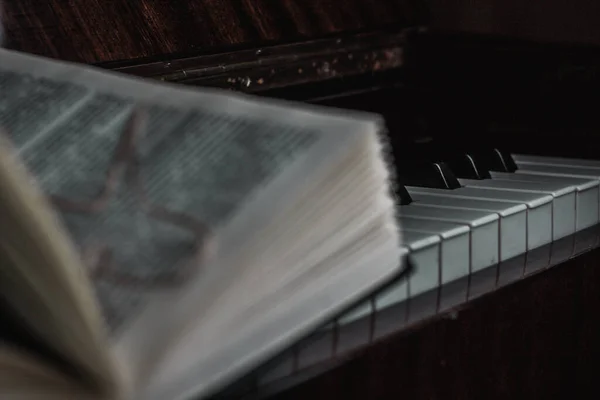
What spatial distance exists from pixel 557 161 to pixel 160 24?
1.69 ft

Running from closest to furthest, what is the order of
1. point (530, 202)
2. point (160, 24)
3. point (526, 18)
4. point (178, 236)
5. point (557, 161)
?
point (178, 236)
point (530, 202)
point (160, 24)
point (557, 161)
point (526, 18)

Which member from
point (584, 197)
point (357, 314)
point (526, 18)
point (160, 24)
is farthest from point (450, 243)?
point (526, 18)

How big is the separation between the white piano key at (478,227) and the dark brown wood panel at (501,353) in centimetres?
4

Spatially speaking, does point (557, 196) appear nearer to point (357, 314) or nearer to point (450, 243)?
point (450, 243)

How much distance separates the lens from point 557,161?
1213mm

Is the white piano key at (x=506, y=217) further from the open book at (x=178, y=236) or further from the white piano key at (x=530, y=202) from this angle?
the open book at (x=178, y=236)

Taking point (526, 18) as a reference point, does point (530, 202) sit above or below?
below

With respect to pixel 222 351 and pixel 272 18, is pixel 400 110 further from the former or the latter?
pixel 222 351

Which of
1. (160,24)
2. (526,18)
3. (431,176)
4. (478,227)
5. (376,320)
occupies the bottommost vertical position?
(376,320)

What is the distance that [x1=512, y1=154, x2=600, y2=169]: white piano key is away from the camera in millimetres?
1180

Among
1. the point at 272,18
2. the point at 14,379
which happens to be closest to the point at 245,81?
the point at 272,18

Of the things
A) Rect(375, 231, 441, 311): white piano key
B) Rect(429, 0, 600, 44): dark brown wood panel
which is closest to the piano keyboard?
Rect(375, 231, 441, 311): white piano key

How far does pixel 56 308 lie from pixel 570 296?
616 millimetres

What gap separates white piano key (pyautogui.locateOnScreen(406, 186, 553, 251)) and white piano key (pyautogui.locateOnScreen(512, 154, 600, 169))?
0.21 m
